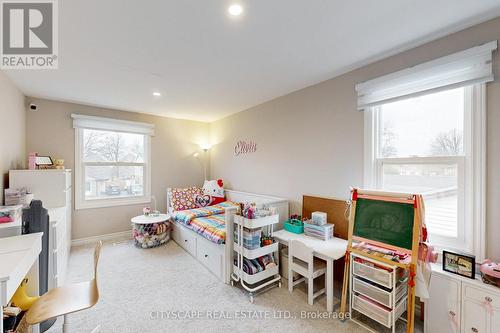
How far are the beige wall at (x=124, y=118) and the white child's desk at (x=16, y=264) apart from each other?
2251mm

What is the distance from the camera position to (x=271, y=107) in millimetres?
3455

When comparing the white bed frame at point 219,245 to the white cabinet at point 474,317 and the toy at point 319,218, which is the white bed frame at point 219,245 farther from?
the white cabinet at point 474,317

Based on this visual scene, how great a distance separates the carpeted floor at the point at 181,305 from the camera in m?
1.85

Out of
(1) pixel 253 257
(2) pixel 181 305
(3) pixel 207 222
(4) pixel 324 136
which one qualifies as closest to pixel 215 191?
(3) pixel 207 222

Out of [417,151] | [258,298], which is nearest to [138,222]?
[258,298]

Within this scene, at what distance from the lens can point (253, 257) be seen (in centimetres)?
227

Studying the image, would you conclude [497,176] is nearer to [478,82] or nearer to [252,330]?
[478,82]

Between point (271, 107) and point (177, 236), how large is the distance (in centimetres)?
271

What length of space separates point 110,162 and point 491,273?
494 centimetres

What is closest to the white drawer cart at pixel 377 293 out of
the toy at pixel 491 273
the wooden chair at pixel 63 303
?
the toy at pixel 491 273

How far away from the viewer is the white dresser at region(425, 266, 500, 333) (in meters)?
1.43

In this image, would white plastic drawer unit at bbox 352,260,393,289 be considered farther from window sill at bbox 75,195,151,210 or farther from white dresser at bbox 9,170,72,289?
window sill at bbox 75,195,151,210

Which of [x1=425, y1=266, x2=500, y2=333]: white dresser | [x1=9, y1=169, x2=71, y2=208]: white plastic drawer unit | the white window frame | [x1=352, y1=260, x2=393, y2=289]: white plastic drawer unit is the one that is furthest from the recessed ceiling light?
[x1=9, y1=169, x2=71, y2=208]: white plastic drawer unit

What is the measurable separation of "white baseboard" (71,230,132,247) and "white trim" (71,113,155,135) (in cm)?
190
